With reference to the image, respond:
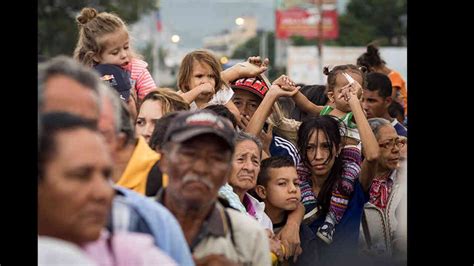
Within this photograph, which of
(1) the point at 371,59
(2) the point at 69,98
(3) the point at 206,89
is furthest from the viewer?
(1) the point at 371,59

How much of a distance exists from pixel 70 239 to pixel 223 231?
85 centimetres

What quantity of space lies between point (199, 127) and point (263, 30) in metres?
69.3

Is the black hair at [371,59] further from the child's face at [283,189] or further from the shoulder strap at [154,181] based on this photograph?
the shoulder strap at [154,181]

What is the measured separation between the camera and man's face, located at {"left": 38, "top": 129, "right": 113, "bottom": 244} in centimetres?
379

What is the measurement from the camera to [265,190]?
7.74m

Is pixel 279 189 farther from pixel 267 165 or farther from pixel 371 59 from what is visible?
pixel 371 59

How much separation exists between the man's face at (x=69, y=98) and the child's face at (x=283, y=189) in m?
3.80

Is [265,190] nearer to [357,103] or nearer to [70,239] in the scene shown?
[357,103]

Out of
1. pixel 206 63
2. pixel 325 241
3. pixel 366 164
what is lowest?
pixel 325 241

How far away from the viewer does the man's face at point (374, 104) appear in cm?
1030

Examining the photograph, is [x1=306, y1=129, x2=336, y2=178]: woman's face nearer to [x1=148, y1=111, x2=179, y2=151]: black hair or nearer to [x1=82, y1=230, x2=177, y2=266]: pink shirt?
[x1=148, y1=111, x2=179, y2=151]: black hair

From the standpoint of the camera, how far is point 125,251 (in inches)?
155

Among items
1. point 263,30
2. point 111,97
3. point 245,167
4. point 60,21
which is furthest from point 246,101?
point 263,30
